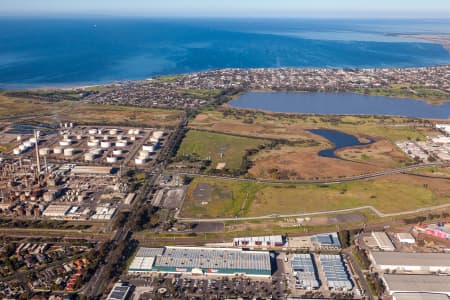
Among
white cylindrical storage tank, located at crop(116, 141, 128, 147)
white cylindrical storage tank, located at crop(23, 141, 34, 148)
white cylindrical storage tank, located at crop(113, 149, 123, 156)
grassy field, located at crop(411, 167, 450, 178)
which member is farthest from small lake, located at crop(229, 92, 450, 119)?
white cylindrical storage tank, located at crop(23, 141, 34, 148)

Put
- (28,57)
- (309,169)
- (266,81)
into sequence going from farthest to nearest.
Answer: (28,57) < (266,81) < (309,169)

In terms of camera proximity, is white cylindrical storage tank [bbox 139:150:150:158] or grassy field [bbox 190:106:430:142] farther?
grassy field [bbox 190:106:430:142]

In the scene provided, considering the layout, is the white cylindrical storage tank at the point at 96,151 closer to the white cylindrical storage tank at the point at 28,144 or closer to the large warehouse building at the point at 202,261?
the white cylindrical storage tank at the point at 28,144

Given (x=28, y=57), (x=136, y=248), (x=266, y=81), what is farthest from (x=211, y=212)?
(x=28, y=57)

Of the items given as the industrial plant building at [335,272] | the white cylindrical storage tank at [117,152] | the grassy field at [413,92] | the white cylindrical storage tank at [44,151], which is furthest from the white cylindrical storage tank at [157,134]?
the grassy field at [413,92]

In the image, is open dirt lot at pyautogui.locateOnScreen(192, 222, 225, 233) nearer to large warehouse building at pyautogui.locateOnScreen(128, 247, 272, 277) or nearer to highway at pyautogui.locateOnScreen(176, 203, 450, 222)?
highway at pyautogui.locateOnScreen(176, 203, 450, 222)

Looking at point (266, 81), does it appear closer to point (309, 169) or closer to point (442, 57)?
point (309, 169)
